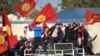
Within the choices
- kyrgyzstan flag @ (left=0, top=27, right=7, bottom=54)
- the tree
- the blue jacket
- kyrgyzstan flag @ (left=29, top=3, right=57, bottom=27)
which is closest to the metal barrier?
kyrgyzstan flag @ (left=0, top=27, right=7, bottom=54)

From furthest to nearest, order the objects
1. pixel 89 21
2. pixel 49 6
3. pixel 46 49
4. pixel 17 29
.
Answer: pixel 17 29 < pixel 89 21 < pixel 49 6 < pixel 46 49

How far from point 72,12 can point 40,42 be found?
1411cm

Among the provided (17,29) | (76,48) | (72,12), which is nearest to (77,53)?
(76,48)

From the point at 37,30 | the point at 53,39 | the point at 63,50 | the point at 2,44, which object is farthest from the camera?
the point at 37,30

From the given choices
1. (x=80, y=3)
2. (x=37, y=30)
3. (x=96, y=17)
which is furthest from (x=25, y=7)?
(x=80, y=3)

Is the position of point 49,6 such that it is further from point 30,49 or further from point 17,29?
point 17,29

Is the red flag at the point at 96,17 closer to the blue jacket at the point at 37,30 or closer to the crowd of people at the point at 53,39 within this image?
the crowd of people at the point at 53,39

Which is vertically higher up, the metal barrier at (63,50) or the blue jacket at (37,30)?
the blue jacket at (37,30)

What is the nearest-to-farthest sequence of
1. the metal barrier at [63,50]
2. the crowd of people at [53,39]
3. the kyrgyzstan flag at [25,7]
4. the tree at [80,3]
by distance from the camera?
the metal barrier at [63,50] < the crowd of people at [53,39] < the kyrgyzstan flag at [25,7] < the tree at [80,3]

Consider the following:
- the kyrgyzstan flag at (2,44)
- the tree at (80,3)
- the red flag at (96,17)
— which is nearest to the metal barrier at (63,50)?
the kyrgyzstan flag at (2,44)

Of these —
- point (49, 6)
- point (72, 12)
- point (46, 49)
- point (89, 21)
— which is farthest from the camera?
point (72, 12)

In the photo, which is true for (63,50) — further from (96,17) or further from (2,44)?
(96,17)

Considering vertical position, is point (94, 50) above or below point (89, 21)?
below

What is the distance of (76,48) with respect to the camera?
63.5 feet
